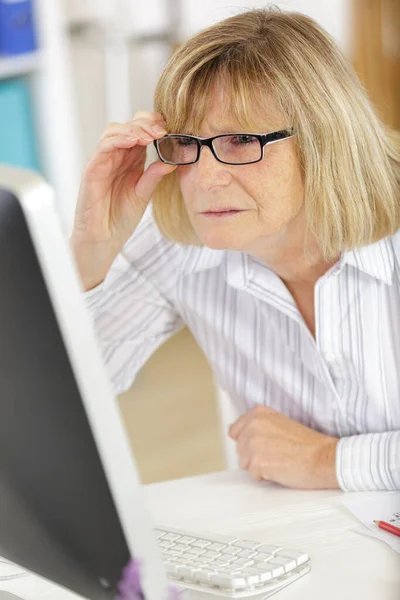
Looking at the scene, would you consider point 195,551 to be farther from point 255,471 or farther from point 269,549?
point 255,471

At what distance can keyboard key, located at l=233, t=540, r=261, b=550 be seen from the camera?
1.05 m

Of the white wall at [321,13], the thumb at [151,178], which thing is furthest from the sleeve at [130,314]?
the white wall at [321,13]

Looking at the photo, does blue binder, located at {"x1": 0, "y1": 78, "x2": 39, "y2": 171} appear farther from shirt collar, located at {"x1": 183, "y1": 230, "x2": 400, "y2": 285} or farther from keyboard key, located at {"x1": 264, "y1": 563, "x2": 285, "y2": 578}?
keyboard key, located at {"x1": 264, "y1": 563, "x2": 285, "y2": 578}

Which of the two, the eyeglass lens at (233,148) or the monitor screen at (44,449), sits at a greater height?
the eyeglass lens at (233,148)

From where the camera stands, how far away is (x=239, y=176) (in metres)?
1.28

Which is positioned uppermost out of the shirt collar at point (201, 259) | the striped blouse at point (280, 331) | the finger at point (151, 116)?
the finger at point (151, 116)

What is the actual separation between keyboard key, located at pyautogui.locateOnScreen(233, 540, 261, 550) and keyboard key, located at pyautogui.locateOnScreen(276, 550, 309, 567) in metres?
0.03

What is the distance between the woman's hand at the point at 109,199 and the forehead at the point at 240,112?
13 centimetres

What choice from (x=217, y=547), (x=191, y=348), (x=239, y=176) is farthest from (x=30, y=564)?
(x=191, y=348)

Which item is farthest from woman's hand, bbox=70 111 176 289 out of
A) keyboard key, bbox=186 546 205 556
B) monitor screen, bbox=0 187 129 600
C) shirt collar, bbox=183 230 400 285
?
monitor screen, bbox=0 187 129 600

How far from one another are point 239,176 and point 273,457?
395mm

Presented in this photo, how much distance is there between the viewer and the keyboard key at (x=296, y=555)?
1.02 meters

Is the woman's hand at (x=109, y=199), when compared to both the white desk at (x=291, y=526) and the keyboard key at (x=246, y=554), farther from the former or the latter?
the keyboard key at (x=246, y=554)

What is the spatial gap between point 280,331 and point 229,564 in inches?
20.5
